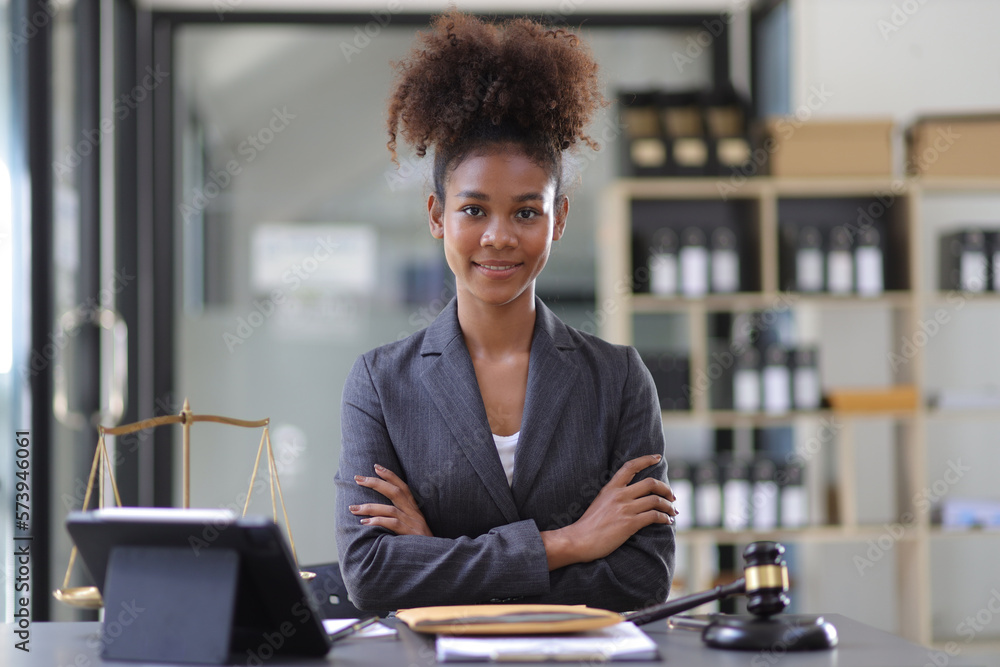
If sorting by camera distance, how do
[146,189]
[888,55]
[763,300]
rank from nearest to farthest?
[763,300], [888,55], [146,189]

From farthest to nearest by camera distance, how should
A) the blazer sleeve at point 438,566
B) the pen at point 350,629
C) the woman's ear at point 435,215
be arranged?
Result: the woman's ear at point 435,215, the blazer sleeve at point 438,566, the pen at point 350,629

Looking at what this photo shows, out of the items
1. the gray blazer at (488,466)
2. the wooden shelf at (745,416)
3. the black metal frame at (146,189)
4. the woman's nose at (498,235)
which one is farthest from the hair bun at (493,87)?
the black metal frame at (146,189)

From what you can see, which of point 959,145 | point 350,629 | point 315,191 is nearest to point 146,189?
point 315,191

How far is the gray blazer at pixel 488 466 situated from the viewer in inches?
56.8

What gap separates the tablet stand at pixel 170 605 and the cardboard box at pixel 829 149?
9.91ft

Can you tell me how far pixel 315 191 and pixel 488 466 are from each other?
2842 mm

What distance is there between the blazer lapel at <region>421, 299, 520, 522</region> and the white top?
0.03 metres

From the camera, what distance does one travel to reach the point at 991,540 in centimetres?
375

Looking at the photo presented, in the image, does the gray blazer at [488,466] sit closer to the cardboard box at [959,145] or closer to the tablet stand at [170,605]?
the tablet stand at [170,605]

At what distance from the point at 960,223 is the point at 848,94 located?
68 centimetres

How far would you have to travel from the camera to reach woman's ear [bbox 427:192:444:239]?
1699mm

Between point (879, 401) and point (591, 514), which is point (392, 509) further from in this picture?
point (879, 401)

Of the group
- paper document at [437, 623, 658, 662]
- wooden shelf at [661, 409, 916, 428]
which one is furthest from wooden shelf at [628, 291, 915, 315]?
paper document at [437, 623, 658, 662]

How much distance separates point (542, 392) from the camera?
164 cm
